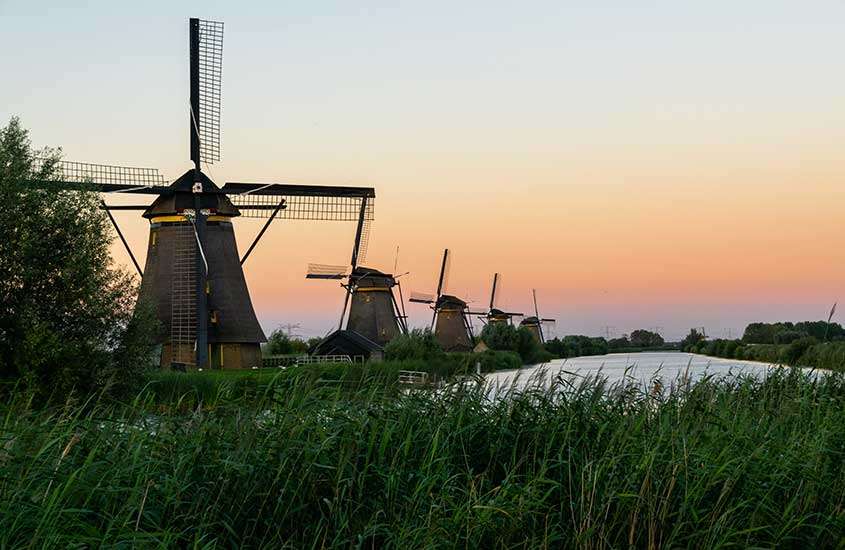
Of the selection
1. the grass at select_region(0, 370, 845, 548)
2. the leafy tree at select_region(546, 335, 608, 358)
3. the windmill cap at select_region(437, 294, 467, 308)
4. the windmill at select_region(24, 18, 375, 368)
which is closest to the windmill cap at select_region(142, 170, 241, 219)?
the windmill at select_region(24, 18, 375, 368)

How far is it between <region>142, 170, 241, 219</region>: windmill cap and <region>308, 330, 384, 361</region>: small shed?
13149 millimetres

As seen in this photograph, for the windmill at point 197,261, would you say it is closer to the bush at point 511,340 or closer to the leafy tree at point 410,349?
the leafy tree at point 410,349

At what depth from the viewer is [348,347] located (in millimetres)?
43594

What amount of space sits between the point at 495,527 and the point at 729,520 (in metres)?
1.82

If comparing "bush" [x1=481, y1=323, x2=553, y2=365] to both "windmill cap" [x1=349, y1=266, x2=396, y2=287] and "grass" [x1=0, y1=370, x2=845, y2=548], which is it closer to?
"windmill cap" [x1=349, y1=266, x2=396, y2=287]

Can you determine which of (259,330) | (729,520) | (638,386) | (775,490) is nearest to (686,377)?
(638,386)

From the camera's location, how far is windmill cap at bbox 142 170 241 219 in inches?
1192

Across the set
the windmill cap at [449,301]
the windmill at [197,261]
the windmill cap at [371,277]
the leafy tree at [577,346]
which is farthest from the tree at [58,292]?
the leafy tree at [577,346]

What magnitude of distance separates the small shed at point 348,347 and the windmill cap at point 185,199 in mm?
13149

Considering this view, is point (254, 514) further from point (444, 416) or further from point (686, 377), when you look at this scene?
point (686, 377)

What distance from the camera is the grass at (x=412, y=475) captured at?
6.19 metres

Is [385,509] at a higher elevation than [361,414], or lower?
lower

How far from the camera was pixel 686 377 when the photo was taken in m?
9.14

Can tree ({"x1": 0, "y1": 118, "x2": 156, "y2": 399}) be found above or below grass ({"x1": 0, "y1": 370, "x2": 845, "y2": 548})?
above
